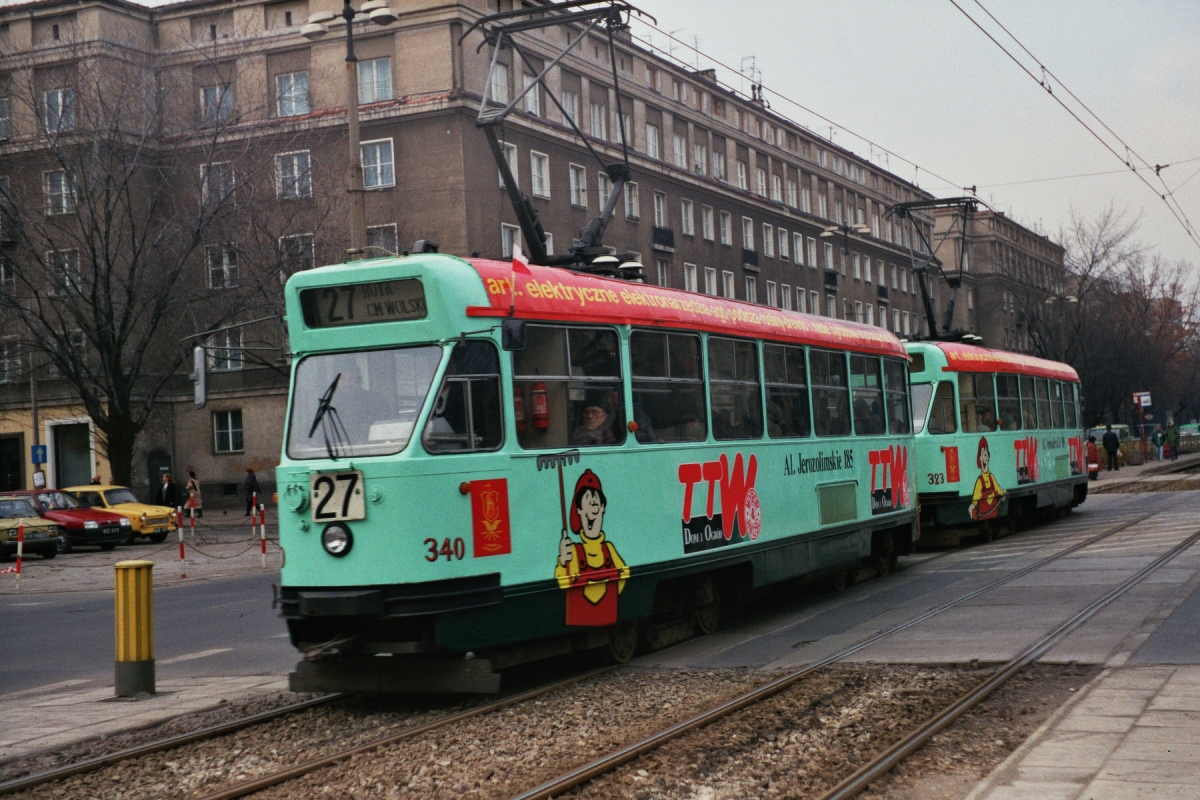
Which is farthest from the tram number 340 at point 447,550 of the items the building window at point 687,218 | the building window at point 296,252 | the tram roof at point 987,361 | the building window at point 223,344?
the building window at point 687,218

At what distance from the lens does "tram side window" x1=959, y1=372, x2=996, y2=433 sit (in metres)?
21.7

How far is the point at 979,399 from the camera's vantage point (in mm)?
22219

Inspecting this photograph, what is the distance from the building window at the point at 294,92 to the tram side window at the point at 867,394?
29023 millimetres

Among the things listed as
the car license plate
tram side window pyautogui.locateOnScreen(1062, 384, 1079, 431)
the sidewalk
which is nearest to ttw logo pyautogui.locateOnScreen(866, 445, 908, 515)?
the sidewalk

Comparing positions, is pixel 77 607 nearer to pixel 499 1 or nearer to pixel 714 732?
pixel 714 732

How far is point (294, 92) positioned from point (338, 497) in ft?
Answer: 122

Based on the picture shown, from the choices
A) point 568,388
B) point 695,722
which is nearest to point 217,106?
point 568,388

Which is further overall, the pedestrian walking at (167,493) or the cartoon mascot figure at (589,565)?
the pedestrian walking at (167,493)

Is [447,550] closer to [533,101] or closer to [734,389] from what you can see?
[734,389]

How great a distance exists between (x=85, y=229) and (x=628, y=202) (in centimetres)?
2129

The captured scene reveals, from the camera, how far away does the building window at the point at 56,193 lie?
36.0m

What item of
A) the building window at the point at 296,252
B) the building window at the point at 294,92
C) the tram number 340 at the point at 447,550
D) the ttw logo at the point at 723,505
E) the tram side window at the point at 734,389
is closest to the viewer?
the tram number 340 at the point at 447,550

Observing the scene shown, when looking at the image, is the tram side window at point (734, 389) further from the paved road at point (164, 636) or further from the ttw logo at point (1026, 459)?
the ttw logo at point (1026, 459)

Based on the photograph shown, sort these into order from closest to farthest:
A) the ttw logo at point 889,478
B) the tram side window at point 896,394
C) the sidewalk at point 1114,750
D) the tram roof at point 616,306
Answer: the sidewalk at point 1114,750, the tram roof at point 616,306, the ttw logo at point 889,478, the tram side window at point 896,394
